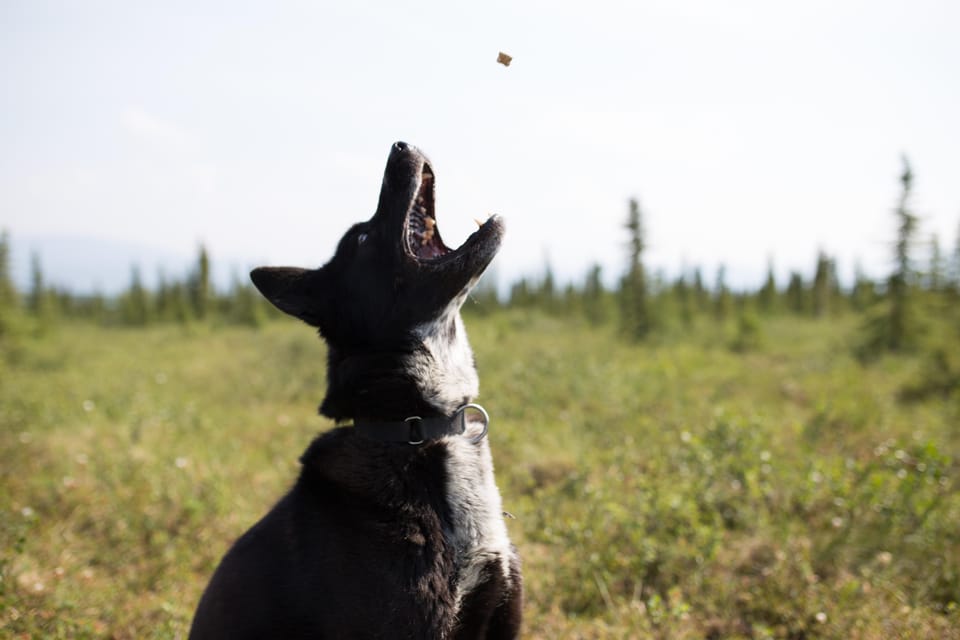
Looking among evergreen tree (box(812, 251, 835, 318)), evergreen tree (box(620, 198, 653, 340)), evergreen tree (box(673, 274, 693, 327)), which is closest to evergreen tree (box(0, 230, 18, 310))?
evergreen tree (box(620, 198, 653, 340))

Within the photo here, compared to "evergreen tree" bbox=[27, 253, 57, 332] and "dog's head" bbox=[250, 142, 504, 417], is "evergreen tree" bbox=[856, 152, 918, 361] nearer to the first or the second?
"dog's head" bbox=[250, 142, 504, 417]

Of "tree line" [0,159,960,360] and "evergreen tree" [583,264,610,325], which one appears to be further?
"evergreen tree" [583,264,610,325]

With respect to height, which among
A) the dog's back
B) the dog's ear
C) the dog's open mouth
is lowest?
the dog's back

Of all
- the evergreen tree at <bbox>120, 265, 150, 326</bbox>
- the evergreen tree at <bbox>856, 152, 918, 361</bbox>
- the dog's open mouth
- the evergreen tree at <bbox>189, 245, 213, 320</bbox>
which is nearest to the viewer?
the dog's open mouth

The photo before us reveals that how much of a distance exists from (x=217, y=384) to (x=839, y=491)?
1138cm

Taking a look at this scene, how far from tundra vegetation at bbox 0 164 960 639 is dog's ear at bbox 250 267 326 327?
165cm

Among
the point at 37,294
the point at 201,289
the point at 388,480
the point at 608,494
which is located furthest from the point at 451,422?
the point at 37,294

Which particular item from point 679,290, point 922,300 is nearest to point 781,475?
point 922,300

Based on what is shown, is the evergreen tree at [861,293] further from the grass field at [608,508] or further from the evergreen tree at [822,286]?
the grass field at [608,508]

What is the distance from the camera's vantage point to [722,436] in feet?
18.6

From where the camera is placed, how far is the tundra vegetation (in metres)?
3.79

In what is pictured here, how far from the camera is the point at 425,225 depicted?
344 centimetres

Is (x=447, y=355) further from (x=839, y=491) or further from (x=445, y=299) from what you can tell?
(x=839, y=491)

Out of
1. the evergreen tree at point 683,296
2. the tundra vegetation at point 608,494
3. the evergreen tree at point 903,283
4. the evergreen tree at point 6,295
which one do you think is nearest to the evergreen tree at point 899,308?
the evergreen tree at point 903,283
